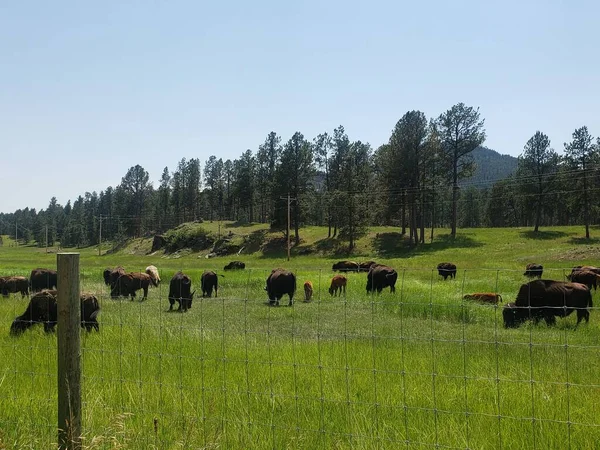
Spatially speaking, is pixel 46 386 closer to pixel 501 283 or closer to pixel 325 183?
pixel 501 283

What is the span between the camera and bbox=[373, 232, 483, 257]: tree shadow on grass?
5028 cm

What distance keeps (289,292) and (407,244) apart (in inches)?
1487

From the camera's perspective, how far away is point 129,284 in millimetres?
22125

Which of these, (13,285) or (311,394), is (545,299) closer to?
(311,394)

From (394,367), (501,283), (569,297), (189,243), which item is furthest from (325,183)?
(394,367)

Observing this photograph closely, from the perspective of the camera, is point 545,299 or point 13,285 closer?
point 545,299

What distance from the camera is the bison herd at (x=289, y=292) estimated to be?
12031mm

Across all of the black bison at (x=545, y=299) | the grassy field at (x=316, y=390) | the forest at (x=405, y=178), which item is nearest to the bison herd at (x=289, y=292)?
the black bison at (x=545, y=299)

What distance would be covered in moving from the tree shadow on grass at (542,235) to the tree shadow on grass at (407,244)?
7.09 m

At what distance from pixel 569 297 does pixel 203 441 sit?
1330 cm

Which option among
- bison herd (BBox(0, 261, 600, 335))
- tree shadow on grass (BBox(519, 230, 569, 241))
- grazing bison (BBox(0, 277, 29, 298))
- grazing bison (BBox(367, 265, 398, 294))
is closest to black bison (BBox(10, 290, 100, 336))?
bison herd (BBox(0, 261, 600, 335))

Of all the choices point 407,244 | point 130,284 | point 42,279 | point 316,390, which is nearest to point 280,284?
point 130,284

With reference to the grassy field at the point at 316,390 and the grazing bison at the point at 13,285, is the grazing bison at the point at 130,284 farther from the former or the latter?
the grassy field at the point at 316,390

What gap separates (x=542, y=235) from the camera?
54469 millimetres
